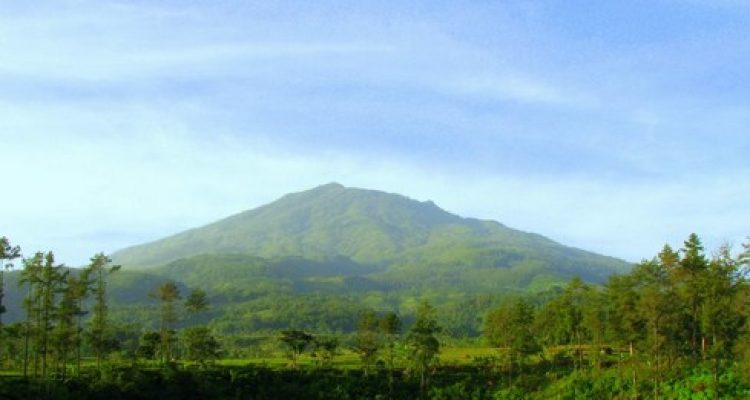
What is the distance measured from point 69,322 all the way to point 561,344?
42065 millimetres

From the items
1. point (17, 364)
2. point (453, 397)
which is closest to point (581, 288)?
point (453, 397)

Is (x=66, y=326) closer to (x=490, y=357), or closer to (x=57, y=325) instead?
(x=57, y=325)

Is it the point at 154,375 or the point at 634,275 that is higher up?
the point at 634,275

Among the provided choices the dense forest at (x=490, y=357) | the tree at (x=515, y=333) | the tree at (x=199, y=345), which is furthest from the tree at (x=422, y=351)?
the tree at (x=199, y=345)

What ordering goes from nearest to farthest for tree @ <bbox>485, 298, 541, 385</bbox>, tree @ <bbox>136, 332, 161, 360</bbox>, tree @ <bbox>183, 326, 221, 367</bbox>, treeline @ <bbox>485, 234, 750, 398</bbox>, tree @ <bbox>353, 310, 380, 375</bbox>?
treeline @ <bbox>485, 234, 750, 398</bbox>
tree @ <bbox>485, 298, 541, 385</bbox>
tree @ <bbox>353, 310, 380, 375</bbox>
tree @ <bbox>183, 326, 221, 367</bbox>
tree @ <bbox>136, 332, 161, 360</bbox>

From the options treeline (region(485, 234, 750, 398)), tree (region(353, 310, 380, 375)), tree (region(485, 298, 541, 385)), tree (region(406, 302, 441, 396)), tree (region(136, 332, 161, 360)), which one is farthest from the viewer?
tree (region(136, 332, 161, 360))

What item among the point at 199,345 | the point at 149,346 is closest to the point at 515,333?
the point at 199,345

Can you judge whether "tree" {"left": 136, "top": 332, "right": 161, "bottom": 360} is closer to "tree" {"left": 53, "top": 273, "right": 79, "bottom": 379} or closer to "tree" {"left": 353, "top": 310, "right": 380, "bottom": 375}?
"tree" {"left": 53, "top": 273, "right": 79, "bottom": 379}

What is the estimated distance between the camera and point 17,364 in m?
55.4

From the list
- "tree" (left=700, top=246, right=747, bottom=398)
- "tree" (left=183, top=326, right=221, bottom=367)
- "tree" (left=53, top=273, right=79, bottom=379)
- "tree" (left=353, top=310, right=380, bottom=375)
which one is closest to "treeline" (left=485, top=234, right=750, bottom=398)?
"tree" (left=700, top=246, right=747, bottom=398)

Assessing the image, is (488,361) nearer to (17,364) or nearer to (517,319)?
(517,319)

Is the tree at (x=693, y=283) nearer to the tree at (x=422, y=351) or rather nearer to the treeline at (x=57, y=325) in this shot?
the tree at (x=422, y=351)

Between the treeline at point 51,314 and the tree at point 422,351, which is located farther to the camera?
the tree at point 422,351

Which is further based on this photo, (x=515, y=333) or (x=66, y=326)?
(x=515, y=333)
